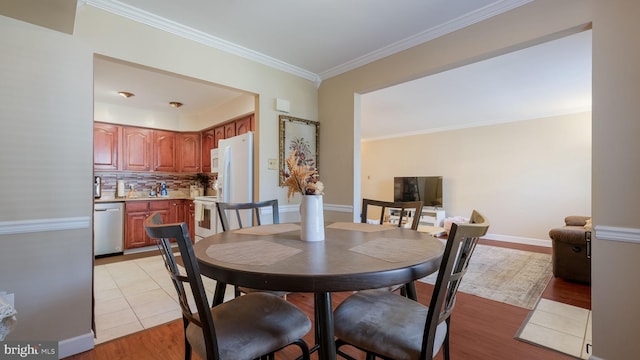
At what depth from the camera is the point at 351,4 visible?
1.96 m

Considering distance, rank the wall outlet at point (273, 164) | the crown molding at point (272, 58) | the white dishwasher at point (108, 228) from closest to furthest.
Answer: the crown molding at point (272, 58) → the wall outlet at point (273, 164) → the white dishwasher at point (108, 228)

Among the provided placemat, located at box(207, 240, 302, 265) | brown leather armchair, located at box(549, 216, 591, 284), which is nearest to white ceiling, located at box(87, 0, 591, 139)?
placemat, located at box(207, 240, 302, 265)

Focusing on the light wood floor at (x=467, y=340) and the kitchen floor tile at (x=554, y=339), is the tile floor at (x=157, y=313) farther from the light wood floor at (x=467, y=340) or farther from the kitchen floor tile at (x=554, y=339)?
the light wood floor at (x=467, y=340)

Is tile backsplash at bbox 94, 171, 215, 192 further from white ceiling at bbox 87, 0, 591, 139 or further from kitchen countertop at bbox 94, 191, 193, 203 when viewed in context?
white ceiling at bbox 87, 0, 591, 139

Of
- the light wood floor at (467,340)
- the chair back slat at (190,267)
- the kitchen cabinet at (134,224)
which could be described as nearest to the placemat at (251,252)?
the chair back slat at (190,267)

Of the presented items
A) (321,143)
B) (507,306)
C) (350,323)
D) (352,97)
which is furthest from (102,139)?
(507,306)

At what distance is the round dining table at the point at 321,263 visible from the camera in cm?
90

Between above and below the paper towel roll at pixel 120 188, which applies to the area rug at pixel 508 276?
below

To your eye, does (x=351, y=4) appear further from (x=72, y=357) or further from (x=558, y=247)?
(x=558, y=247)

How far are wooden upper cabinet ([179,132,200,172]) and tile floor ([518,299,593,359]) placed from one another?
5.10m

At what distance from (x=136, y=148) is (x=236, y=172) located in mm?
2556

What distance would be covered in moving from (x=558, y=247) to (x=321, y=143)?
3.06 m

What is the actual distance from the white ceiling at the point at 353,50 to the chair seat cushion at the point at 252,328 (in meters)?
1.96

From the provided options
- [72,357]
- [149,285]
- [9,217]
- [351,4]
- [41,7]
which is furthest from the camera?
[149,285]
